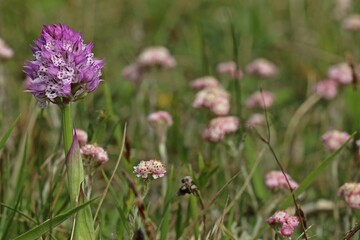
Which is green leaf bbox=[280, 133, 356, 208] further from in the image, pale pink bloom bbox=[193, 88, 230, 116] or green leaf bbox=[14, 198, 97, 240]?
green leaf bbox=[14, 198, 97, 240]

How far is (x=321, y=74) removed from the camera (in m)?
4.86

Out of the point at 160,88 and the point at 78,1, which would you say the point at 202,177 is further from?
the point at 78,1

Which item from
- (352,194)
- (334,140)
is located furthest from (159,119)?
(352,194)

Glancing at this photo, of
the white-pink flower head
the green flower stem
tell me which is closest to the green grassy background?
the white-pink flower head

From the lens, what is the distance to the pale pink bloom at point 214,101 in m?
3.17

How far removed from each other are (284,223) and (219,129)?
0.97 m

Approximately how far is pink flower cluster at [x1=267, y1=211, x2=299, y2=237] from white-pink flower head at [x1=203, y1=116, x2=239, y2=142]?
2.94 ft

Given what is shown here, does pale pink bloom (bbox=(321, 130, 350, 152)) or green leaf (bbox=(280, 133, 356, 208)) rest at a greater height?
pale pink bloom (bbox=(321, 130, 350, 152))

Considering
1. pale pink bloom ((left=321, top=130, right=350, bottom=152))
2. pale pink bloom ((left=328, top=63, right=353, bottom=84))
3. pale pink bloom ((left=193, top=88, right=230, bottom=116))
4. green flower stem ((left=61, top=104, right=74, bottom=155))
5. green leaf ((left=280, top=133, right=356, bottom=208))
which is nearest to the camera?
green flower stem ((left=61, top=104, right=74, bottom=155))

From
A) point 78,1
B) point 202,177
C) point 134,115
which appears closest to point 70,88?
point 202,177

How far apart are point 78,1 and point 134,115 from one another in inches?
75.1

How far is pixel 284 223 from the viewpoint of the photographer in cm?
211

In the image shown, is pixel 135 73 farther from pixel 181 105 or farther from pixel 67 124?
pixel 67 124

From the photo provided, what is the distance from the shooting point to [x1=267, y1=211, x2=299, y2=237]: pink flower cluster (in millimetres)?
2090
